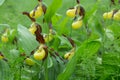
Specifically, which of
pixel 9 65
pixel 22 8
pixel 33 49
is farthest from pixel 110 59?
pixel 22 8

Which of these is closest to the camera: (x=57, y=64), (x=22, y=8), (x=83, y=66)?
(x=83, y=66)

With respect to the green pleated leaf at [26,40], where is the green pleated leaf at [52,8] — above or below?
above

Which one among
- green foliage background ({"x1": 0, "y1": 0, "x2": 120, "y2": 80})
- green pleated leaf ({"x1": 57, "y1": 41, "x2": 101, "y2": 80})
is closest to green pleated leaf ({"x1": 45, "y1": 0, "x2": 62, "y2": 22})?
green foliage background ({"x1": 0, "y1": 0, "x2": 120, "y2": 80})

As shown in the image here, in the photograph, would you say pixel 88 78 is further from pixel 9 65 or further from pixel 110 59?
pixel 9 65

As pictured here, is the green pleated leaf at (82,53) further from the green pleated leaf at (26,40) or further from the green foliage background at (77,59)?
the green pleated leaf at (26,40)

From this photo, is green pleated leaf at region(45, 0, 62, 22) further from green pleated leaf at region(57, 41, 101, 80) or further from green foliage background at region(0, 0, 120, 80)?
green pleated leaf at region(57, 41, 101, 80)

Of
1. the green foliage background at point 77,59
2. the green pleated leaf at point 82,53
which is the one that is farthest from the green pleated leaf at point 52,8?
the green pleated leaf at point 82,53
